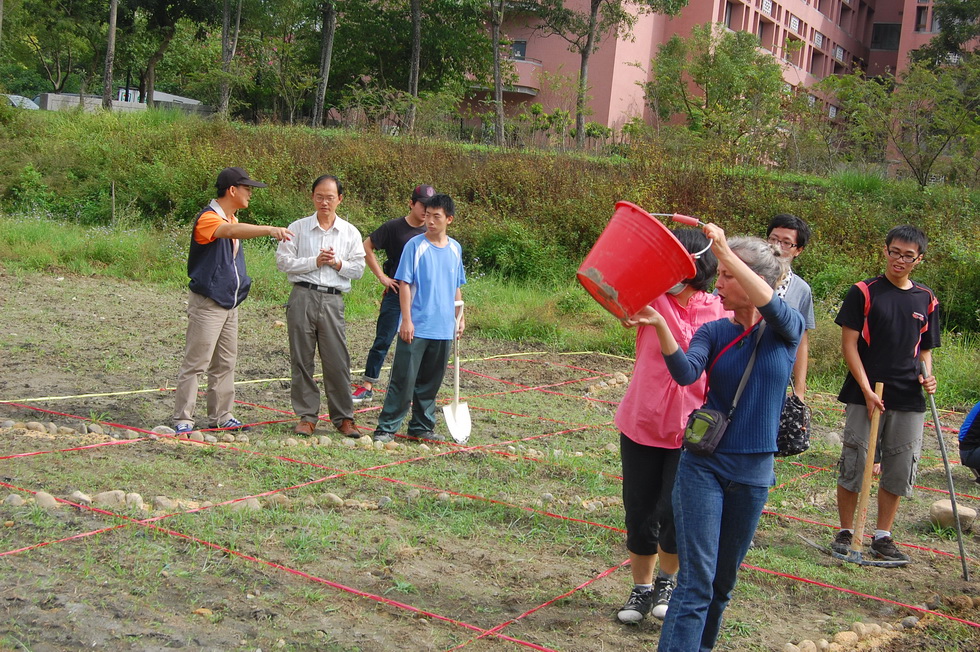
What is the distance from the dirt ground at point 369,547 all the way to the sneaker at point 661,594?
2.4 inches

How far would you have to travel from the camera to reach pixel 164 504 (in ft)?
14.1

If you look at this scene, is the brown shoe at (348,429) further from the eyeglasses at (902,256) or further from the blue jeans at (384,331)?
the eyeglasses at (902,256)

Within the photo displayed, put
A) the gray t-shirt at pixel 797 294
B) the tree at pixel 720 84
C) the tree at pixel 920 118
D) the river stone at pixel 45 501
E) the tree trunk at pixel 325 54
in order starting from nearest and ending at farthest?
the river stone at pixel 45 501 → the gray t-shirt at pixel 797 294 → the tree at pixel 920 118 → the tree at pixel 720 84 → the tree trunk at pixel 325 54

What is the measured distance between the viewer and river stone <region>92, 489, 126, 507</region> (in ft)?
13.9

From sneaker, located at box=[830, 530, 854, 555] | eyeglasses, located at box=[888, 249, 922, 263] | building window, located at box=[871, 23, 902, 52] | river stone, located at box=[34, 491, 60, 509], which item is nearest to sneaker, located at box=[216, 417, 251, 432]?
river stone, located at box=[34, 491, 60, 509]

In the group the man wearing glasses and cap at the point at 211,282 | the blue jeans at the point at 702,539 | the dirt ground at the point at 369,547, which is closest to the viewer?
the blue jeans at the point at 702,539

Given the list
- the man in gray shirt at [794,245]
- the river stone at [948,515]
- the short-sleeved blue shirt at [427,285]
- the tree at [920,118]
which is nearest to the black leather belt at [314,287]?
the short-sleeved blue shirt at [427,285]

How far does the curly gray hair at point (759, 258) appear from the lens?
9.21 ft

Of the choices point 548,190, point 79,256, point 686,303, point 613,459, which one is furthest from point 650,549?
point 548,190

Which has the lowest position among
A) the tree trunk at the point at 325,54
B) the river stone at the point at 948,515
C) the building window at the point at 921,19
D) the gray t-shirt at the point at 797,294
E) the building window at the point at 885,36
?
the river stone at the point at 948,515

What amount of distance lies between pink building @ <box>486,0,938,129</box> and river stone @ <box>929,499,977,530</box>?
2360 centimetres

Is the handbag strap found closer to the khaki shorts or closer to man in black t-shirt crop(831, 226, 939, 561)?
man in black t-shirt crop(831, 226, 939, 561)

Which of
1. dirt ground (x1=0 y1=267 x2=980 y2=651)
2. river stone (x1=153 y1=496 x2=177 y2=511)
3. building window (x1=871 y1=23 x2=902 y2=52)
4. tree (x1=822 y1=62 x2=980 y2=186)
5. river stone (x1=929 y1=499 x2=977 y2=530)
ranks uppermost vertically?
building window (x1=871 y1=23 x2=902 y2=52)

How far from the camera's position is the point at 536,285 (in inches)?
559
